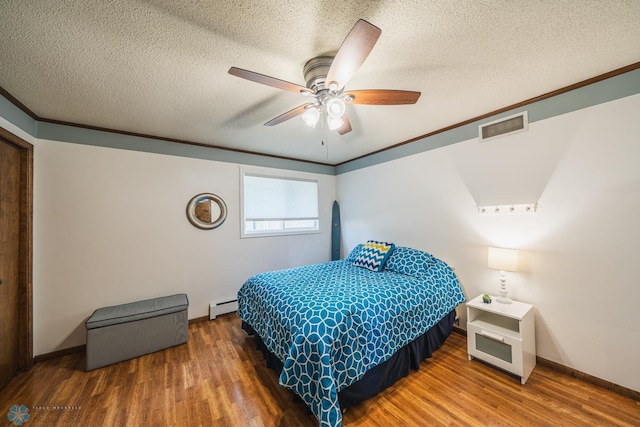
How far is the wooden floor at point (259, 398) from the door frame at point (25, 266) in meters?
0.23

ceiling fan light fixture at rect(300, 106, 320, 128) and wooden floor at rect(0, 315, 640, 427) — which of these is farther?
ceiling fan light fixture at rect(300, 106, 320, 128)

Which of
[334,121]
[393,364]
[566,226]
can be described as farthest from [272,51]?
[566,226]

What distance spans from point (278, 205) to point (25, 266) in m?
2.77

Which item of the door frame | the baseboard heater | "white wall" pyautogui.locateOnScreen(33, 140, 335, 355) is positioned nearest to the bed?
the baseboard heater

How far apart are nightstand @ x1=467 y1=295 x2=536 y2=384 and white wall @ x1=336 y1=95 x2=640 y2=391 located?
252 millimetres

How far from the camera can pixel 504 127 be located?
7.73 feet

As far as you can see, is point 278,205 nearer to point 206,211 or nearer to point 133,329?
point 206,211

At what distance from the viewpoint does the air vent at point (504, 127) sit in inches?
87.4

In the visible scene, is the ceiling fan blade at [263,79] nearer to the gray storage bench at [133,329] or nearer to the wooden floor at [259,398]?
the wooden floor at [259,398]

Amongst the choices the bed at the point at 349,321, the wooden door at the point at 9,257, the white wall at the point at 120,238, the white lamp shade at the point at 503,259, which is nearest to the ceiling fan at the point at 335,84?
the bed at the point at 349,321

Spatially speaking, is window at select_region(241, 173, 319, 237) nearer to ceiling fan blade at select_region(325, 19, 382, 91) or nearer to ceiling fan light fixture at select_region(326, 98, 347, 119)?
ceiling fan light fixture at select_region(326, 98, 347, 119)

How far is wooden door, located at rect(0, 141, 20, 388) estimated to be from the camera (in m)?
1.90

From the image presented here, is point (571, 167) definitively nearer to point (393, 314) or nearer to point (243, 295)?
point (393, 314)

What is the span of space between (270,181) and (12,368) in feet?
10.6
